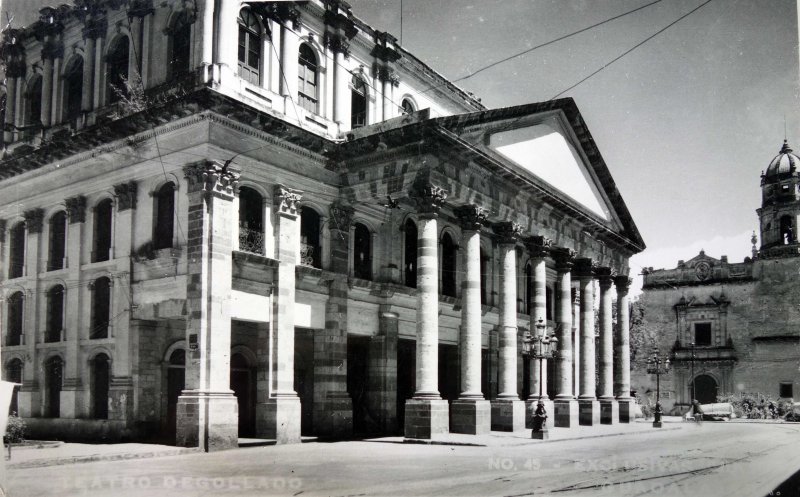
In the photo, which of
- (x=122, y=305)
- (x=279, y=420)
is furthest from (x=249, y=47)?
(x=279, y=420)

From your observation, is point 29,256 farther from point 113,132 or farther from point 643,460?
point 643,460

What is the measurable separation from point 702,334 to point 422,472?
4231 centimetres

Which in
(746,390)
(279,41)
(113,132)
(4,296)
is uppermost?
(279,41)

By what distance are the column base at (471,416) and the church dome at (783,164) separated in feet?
36.5

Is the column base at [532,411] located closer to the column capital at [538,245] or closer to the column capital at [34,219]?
the column capital at [538,245]

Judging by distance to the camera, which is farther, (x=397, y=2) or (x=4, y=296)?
(x=4, y=296)

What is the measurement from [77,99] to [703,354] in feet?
141

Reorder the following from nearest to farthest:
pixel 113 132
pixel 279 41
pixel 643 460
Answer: pixel 643 460 → pixel 113 132 → pixel 279 41

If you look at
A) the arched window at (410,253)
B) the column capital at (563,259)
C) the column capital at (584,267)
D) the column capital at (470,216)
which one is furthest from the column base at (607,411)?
the column capital at (470,216)

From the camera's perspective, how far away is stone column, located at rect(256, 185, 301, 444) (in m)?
20.3

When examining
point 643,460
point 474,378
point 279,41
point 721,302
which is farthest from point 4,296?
point 721,302

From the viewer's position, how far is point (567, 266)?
96.4ft

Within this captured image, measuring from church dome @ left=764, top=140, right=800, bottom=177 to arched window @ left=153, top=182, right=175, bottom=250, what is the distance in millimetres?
14023

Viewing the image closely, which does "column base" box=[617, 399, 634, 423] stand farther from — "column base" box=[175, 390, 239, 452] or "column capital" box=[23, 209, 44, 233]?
"column capital" box=[23, 209, 44, 233]
